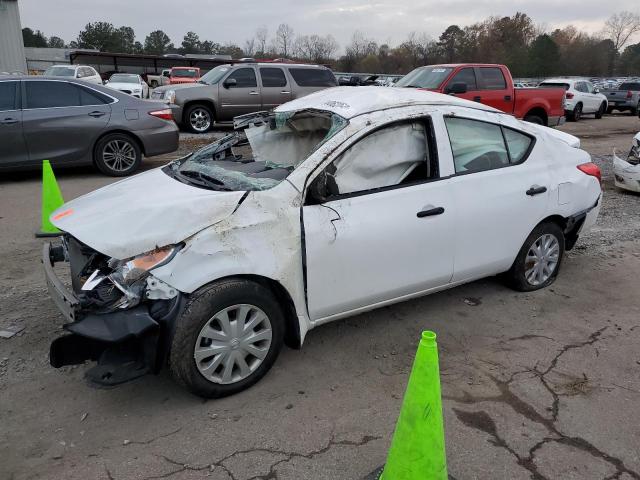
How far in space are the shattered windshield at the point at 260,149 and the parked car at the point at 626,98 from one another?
25.3 m

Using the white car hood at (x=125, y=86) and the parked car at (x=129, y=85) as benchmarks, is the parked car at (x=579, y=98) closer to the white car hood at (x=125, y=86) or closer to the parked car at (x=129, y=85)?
the parked car at (x=129, y=85)

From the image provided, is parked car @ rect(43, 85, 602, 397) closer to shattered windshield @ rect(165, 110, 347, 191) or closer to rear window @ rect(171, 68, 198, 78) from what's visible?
shattered windshield @ rect(165, 110, 347, 191)

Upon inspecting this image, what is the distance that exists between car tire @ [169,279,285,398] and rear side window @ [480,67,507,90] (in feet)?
35.7

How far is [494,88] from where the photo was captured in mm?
12469

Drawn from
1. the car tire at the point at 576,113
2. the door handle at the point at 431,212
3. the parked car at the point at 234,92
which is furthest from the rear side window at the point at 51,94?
the car tire at the point at 576,113

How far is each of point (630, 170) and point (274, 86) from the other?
898 centimetres

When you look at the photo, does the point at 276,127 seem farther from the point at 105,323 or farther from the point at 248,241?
the point at 105,323

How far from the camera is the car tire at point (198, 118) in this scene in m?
13.6

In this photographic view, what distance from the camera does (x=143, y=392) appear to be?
3131 millimetres

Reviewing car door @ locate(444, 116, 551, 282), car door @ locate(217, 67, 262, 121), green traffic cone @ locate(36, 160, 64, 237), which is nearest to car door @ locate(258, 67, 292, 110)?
car door @ locate(217, 67, 262, 121)

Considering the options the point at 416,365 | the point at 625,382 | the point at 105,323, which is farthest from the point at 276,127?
the point at 625,382

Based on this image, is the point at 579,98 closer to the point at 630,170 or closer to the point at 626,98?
the point at 626,98

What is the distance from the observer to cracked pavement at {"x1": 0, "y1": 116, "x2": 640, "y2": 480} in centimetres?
255

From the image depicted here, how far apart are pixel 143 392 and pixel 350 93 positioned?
8.32 ft
